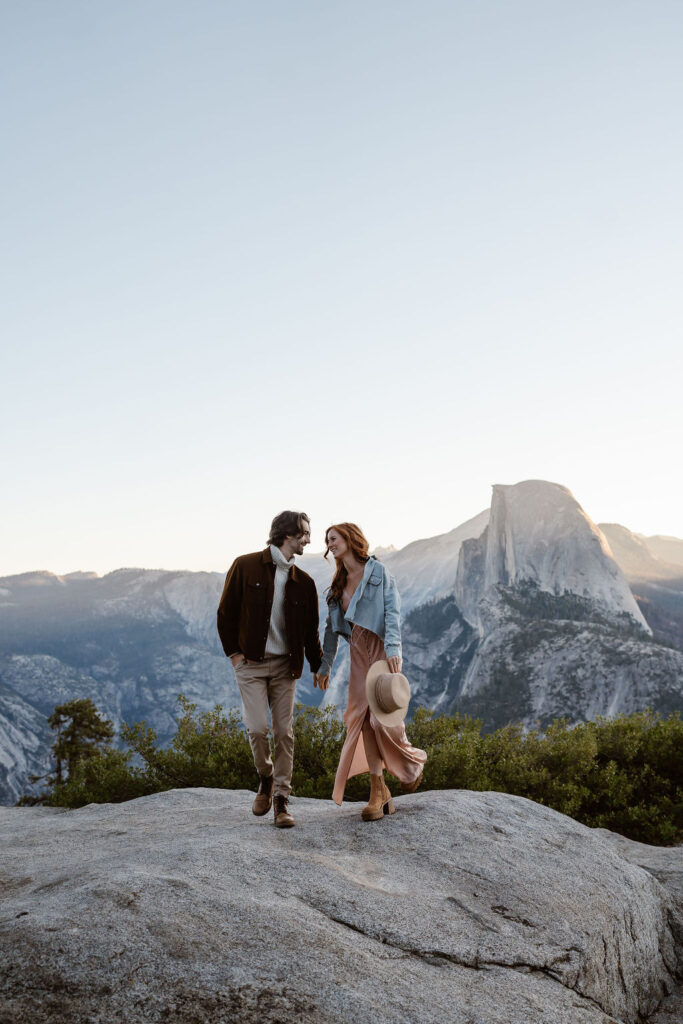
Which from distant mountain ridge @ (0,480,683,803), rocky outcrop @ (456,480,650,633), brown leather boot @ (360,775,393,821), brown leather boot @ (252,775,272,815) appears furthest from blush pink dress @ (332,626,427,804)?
rocky outcrop @ (456,480,650,633)

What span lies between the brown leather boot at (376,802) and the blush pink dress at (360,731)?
0.34 feet

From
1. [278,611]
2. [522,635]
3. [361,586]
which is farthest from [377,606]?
[522,635]

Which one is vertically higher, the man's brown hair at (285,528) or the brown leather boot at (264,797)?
the man's brown hair at (285,528)

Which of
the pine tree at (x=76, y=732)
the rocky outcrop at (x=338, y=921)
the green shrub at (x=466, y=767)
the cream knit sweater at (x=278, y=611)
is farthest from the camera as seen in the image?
the pine tree at (x=76, y=732)

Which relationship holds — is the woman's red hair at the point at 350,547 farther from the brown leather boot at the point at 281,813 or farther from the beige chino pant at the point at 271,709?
the brown leather boot at the point at 281,813

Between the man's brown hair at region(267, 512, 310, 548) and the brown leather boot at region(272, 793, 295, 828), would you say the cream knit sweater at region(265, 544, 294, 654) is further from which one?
the brown leather boot at region(272, 793, 295, 828)

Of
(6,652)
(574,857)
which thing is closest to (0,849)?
(574,857)

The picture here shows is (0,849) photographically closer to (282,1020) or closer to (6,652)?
(282,1020)

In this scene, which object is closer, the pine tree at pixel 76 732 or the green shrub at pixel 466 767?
the green shrub at pixel 466 767

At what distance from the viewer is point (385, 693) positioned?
671cm

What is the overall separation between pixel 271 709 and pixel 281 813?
3.14 feet

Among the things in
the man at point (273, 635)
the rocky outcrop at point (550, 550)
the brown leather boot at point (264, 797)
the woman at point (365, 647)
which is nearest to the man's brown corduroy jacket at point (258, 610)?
the man at point (273, 635)

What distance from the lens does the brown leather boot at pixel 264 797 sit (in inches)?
276

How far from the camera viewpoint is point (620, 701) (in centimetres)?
7394
